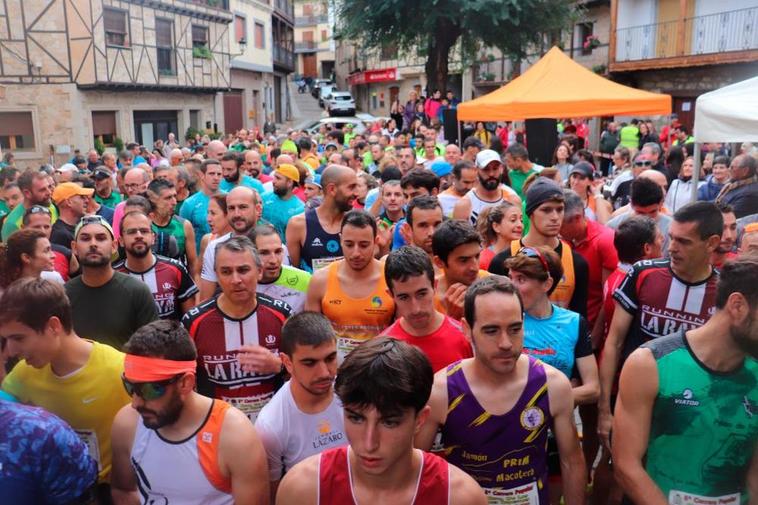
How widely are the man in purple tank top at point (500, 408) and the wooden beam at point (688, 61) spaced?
2055 centimetres

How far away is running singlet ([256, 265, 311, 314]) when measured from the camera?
4.36 meters

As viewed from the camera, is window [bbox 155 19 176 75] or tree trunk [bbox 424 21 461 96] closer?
tree trunk [bbox 424 21 461 96]

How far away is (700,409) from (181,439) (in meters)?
2.06

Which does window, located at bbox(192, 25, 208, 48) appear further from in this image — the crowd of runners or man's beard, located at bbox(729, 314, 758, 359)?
man's beard, located at bbox(729, 314, 758, 359)

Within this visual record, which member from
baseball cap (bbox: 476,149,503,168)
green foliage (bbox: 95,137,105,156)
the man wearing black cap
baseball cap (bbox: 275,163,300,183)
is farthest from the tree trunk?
the man wearing black cap

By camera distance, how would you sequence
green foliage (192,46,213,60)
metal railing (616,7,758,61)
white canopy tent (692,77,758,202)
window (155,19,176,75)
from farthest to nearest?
green foliage (192,46,213,60), window (155,19,176,75), metal railing (616,7,758,61), white canopy tent (692,77,758,202)

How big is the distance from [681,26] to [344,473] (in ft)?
80.9

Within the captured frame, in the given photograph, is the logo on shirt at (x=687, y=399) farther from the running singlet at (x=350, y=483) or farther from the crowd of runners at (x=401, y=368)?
the running singlet at (x=350, y=483)

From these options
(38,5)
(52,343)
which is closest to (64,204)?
(52,343)

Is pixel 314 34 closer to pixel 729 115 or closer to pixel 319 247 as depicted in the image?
pixel 729 115

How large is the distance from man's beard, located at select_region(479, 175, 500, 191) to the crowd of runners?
1.29m

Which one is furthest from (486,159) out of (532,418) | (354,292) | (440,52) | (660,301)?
(440,52)

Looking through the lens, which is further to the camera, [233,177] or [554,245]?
[233,177]

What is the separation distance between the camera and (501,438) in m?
2.67
